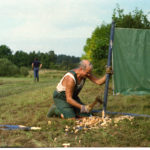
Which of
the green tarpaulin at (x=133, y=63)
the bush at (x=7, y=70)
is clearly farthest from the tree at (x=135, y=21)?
the bush at (x=7, y=70)

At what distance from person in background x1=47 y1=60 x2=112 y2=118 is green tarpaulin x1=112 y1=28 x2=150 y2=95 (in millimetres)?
1509

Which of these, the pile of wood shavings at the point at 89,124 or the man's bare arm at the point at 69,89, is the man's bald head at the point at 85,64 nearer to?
the man's bare arm at the point at 69,89

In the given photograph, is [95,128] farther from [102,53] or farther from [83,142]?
[102,53]

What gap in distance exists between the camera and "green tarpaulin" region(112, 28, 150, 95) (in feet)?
20.4

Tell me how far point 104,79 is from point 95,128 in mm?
1140

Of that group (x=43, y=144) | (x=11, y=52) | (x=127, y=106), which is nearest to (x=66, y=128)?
(x=43, y=144)

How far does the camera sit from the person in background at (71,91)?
15.2 ft

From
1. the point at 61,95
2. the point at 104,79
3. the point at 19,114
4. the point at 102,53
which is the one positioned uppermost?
the point at 102,53

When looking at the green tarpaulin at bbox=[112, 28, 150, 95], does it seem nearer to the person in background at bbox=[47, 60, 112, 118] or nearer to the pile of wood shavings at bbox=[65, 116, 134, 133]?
the person in background at bbox=[47, 60, 112, 118]

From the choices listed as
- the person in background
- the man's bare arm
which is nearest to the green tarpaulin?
the person in background

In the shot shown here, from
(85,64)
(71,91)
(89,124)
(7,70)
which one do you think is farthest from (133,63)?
(7,70)

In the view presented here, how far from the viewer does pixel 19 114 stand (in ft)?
18.4

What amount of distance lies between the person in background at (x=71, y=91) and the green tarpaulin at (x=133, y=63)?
1509mm

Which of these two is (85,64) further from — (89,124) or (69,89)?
(89,124)
